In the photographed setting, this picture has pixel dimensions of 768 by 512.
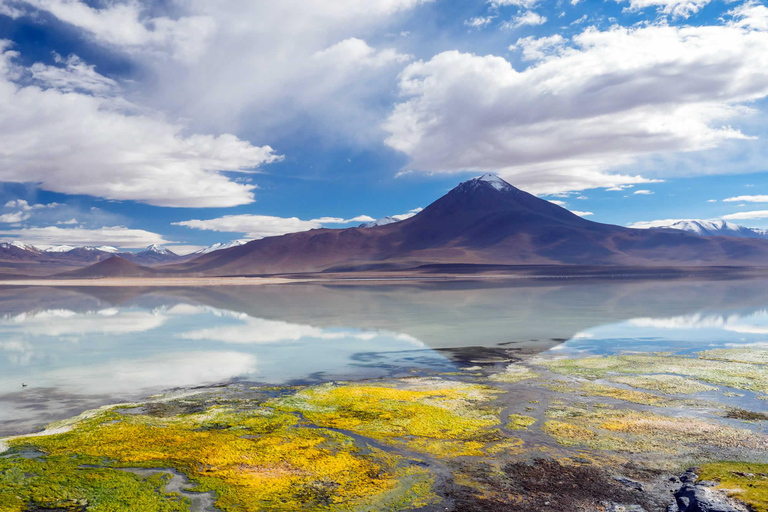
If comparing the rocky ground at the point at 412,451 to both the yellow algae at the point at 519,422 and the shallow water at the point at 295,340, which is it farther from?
the shallow water at the point at 295,340

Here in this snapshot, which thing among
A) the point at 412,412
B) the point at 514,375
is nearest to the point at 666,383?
the point at 514,375

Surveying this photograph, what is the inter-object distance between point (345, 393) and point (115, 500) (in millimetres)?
7888

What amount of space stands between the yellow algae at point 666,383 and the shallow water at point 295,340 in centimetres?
503

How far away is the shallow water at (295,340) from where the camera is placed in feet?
59.2

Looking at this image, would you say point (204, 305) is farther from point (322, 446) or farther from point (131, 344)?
point (322, 446)

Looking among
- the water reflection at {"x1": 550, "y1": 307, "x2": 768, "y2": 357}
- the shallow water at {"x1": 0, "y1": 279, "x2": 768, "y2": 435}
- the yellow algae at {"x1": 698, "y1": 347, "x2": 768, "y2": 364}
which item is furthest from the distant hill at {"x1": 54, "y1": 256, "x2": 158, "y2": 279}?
the yellow algae at {"x1": 698, "y1": 347, "x2": 768, "y2": 364}

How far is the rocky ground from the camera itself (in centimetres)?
888

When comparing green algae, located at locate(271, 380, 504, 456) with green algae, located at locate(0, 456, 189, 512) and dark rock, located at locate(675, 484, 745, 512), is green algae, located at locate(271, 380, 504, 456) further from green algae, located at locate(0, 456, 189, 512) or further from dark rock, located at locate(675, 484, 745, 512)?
green algae, located at locate(0, 456, 189, 512)

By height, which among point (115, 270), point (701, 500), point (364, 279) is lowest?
point (701, 500)

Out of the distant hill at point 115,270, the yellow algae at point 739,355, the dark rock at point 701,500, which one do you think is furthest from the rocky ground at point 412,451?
the distant hill at point 115,270

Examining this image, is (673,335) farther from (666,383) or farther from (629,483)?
(629,483)

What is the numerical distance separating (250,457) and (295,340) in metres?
16.8

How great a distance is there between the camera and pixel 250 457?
1069 centimetres

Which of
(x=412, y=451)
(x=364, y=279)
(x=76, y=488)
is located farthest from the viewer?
(x=364, y=279)
